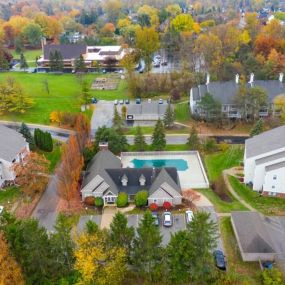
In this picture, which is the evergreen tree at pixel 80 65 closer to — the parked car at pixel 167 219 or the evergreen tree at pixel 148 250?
the parked car at pixel 167 219

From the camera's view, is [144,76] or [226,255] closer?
[226,255]

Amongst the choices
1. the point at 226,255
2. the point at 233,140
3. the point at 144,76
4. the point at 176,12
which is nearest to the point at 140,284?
the point at 226,255

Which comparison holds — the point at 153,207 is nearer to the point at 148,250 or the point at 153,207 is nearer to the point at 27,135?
the point at 148,250

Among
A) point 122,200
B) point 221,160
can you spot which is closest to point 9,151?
point 122,200

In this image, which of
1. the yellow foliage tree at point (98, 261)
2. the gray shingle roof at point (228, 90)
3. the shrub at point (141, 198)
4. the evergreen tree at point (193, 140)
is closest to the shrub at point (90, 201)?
the shrub at point (141, 198)

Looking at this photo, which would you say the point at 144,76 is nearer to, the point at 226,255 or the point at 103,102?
the point at 103,102
